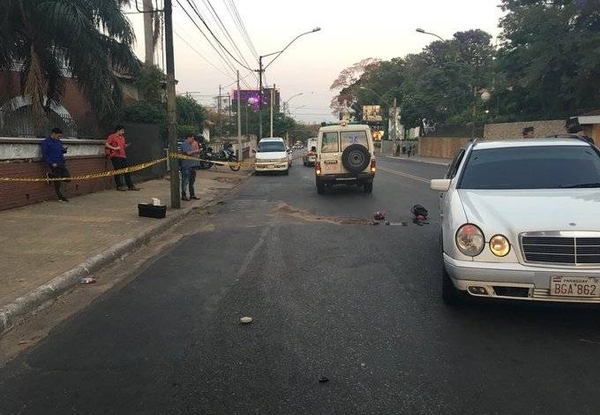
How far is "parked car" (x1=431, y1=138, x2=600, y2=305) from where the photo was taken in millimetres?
4336

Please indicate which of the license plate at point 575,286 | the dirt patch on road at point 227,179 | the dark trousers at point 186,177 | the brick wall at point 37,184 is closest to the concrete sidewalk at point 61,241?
the brick wall at point 37,184

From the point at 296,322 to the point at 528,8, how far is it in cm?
3152

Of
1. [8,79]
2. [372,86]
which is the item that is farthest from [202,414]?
[372,86]

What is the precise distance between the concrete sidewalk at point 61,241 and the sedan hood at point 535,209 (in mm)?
4512

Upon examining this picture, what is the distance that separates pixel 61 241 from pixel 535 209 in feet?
22.3

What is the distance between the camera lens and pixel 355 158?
16281mm

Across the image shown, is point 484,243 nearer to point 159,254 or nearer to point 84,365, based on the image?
point 84,365

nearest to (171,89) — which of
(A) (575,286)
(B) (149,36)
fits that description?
(A) (575,286)

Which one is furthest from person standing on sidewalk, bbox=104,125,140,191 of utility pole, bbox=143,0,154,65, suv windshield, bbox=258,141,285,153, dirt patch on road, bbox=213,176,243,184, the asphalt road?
suv windshield, bbox=258,141,285,153

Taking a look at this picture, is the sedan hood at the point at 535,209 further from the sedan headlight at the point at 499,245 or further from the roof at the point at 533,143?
the roof at the point at 533,143

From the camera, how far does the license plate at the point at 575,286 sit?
4281mm

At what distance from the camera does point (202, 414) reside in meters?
3.39

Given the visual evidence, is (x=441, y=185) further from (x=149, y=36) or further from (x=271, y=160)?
(x=149, y=36)

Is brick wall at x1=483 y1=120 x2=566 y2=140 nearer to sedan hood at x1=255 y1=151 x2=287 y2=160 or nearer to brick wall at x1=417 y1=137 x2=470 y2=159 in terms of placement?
brick wall at x1=417 y1=137 x2=470 y2=159
